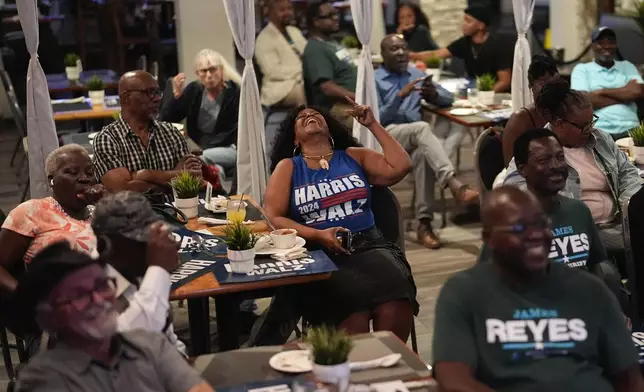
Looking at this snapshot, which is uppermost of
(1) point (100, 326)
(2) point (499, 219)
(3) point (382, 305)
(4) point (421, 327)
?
(2) point (499, 219)

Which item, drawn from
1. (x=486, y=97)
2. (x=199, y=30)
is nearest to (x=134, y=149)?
(x=486, y=97)

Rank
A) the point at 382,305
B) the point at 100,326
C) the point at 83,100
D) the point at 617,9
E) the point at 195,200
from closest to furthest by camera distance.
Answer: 1. the point at 100,326
2. the point at 382,305
3. the point at 195,200
4. the point at 83,100
5. the point at 617,9

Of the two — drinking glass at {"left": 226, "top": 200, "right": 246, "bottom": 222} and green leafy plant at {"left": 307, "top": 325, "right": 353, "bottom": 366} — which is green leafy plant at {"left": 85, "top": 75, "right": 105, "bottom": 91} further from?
green leafy plant at {"left": 307, "top": 325, "right": 353, "bottom": 366}

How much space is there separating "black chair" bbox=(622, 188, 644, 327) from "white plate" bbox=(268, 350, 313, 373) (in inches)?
60.7

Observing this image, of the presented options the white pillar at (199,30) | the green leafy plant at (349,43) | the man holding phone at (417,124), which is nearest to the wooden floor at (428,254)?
the man holding phone at (417,124)

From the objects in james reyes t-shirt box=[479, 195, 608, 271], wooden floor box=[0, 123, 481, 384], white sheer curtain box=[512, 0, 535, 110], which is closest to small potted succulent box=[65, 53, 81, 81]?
wooden floor box=[0, 123, 481, 384]

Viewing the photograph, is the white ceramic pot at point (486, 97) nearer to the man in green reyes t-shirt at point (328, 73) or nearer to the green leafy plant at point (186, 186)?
the man in green reyes t-shirt at point (328, 73)

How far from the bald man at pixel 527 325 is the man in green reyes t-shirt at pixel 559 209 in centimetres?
66

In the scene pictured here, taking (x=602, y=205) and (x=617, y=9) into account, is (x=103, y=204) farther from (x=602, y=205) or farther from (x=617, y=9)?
(x=617, y=9)

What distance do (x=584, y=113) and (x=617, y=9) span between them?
645 centimetres

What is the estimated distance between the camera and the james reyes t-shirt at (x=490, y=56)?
24.4 feet

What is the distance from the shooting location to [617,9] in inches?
404

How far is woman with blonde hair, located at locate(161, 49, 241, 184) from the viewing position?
6.41 m

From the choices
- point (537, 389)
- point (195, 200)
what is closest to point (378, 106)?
point (195, 200)
